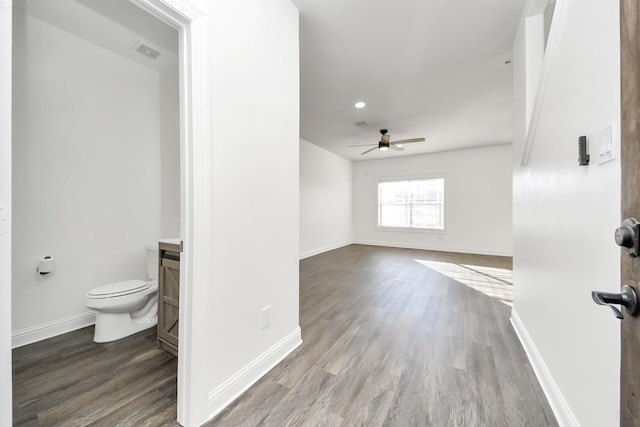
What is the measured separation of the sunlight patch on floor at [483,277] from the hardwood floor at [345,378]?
595mm

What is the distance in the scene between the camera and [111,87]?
242cm

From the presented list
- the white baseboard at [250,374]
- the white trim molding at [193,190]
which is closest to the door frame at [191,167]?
the white trim molding at [193,190]

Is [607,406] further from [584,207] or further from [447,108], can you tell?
[447,108]

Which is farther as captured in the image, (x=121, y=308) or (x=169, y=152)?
(x=169, y=152)

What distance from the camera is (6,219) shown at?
757 mm

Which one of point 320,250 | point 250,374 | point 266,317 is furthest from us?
point 320,250

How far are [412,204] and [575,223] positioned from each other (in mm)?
5983

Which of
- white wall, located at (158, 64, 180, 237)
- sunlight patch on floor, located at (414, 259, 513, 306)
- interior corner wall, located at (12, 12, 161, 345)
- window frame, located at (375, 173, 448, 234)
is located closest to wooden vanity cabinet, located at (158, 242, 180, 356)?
white wall, located at (158, 64, 180, 237)

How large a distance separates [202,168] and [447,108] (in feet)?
12.6

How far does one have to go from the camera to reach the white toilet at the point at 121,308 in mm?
1930

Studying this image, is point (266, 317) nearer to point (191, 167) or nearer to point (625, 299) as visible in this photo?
point (191, 167)

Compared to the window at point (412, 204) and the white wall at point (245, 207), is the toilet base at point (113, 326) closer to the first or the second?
the white wall at point (245, 207)

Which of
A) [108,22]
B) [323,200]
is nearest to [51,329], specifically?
[108,22]

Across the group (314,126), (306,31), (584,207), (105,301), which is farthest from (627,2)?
(314,126)
